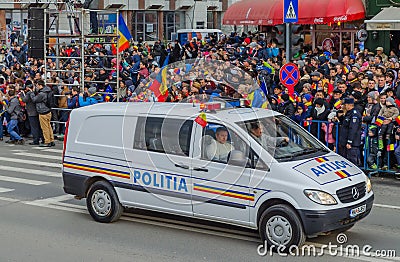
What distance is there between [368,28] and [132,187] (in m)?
15.6

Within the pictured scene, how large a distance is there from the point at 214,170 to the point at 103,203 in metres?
2.18

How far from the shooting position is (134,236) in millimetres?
9836

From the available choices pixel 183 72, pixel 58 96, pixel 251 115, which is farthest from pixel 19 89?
pixel 251 115

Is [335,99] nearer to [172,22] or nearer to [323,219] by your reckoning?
[323,219]

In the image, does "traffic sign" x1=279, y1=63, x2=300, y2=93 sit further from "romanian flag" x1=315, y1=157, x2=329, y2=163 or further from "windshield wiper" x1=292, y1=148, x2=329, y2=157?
"romanian flag" x1=315, y1=157, x2=329, y2=163

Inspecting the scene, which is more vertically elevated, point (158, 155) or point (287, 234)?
point (158, 155)

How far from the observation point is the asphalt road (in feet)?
29.1

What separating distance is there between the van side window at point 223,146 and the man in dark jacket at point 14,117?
1182 cm

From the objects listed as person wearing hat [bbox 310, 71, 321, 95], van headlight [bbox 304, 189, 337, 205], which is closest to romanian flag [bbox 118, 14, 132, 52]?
person wearing hat [bbox 310, 71, 321, 95]

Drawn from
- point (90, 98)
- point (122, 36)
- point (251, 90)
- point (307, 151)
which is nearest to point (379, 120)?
point (251, 90)

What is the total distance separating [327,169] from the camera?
9078mm

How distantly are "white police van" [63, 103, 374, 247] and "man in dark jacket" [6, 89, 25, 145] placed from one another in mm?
9518

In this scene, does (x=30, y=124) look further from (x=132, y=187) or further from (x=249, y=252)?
(x=249, y=252)

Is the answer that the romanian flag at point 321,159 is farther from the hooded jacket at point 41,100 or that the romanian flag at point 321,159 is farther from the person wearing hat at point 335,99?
the hooded jacket at point 41,100
